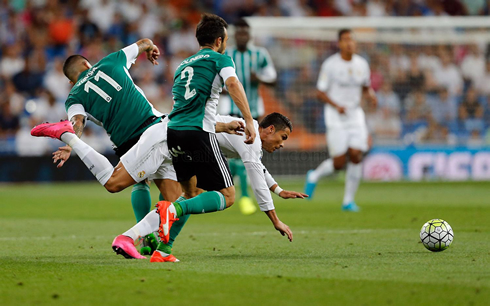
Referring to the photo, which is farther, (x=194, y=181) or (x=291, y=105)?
(x=291, y=105)

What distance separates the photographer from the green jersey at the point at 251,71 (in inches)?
456

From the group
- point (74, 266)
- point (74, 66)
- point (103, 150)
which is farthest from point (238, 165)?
point (103, 150)

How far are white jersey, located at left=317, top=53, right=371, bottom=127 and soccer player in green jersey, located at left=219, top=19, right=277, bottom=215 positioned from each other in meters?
1.04

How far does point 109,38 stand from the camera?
2052 centimetres

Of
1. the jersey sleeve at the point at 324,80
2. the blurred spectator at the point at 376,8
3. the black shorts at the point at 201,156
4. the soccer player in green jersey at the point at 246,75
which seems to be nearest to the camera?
the black shorts at the point at 201,156

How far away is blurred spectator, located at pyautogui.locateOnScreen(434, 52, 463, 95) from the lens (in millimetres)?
20547

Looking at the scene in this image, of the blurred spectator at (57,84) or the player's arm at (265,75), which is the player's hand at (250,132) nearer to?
the player's arm at (265,75)

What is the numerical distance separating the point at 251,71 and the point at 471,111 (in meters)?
10.7

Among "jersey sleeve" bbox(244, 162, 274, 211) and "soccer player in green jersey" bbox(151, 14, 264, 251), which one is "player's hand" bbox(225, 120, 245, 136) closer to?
"soccer player in green jersey" bbox(151, 14, 264, 251)

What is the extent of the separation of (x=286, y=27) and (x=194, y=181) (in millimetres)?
11920

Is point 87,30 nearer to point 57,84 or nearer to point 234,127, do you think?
point 57,84

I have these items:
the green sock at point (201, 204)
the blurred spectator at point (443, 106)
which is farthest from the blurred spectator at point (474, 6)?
the green sock at point (201, 204)

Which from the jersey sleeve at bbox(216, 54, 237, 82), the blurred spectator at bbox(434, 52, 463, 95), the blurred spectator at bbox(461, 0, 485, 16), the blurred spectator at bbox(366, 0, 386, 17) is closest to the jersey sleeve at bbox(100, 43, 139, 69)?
the jersey sleeve at bbox(216, 54, 237, 82)

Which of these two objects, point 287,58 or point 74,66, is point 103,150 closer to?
point 287,58
